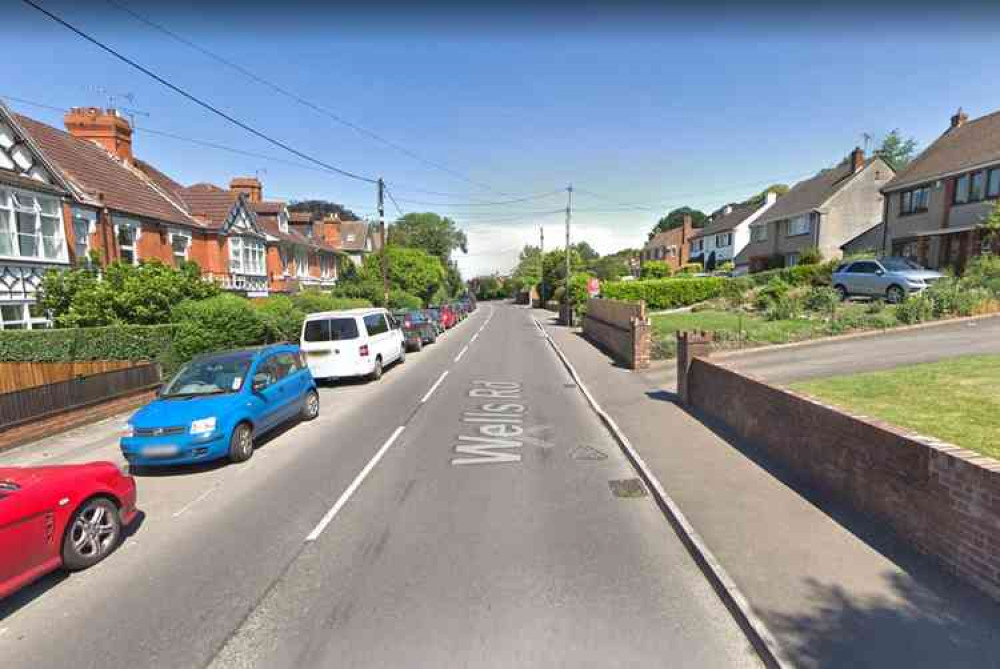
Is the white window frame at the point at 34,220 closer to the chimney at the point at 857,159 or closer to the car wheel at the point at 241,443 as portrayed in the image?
the car wheel at the point at 241,443

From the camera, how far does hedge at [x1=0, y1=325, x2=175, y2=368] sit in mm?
10477

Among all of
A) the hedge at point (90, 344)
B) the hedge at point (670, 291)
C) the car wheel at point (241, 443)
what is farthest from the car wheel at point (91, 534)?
the hedge at point (670, 291)

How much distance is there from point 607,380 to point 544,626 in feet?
31.6

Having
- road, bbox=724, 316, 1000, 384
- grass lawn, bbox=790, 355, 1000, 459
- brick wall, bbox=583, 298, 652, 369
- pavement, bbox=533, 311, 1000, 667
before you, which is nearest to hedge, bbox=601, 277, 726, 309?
brick wall, bbox=583, 298, 652, 369

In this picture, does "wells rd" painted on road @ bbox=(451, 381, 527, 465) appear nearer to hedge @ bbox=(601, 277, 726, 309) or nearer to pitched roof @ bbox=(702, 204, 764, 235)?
hedge @ bbox=(601, 277, 726, 309)

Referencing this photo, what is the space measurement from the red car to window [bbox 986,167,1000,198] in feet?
102

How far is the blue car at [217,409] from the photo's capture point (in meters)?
6.23

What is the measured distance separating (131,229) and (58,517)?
64.1 ft

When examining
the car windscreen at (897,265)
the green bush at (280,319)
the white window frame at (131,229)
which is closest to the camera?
the green bush at (280,319)

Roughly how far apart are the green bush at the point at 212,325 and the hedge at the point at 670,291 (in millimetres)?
22332

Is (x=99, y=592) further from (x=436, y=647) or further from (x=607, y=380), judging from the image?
(x=607, y=380)

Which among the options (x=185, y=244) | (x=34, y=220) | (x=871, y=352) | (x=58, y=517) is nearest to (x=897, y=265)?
(x=871, y=352)

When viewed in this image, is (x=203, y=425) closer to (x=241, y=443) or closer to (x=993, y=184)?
(x=241, y=443)

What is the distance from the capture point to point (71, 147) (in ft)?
60.8
